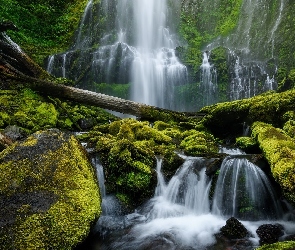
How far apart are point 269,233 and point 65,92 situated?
24.4 feet

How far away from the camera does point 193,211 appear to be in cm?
590

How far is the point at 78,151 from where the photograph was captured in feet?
16.9

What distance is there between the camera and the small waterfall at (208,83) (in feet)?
64.6

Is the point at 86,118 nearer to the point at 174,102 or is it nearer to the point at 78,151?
the point at 78,151

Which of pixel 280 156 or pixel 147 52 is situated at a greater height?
pixel 147 52

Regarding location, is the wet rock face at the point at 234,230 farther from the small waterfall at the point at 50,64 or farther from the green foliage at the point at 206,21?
the green foliage at the point at 206,21

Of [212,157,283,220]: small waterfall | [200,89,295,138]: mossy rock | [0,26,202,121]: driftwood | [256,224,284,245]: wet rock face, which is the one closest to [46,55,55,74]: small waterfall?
[0,26,202,121]: driftwood

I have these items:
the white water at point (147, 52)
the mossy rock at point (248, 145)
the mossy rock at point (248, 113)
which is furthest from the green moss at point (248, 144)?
the white water at point (147, 52)

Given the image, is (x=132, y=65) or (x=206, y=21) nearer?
(x=132, y=65)

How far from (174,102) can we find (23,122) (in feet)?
39.6

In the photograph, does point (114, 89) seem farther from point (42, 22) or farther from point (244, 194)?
point (244, 194)

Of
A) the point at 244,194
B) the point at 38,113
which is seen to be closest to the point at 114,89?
the point at 38,113

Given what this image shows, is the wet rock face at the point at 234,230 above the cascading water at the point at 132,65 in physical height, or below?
below

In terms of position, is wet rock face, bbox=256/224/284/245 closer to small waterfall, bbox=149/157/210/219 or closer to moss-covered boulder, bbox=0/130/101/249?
small waterfall, bbox=149/157/210/219
